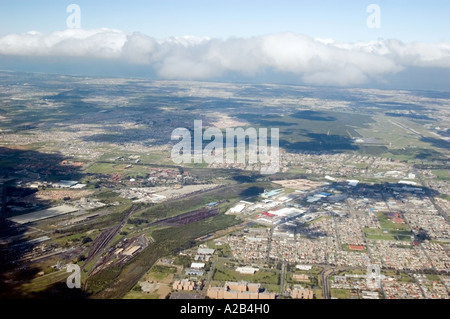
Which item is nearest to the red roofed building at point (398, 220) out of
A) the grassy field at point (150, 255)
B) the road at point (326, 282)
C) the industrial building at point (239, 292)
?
the road at point (326, 282)

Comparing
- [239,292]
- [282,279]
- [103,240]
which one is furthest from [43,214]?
[282,279]

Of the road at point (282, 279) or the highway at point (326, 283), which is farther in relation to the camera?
the road at point (282, 279)

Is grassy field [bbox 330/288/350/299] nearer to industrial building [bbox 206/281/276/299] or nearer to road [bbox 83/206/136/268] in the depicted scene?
industrial building [bbox 206/281/276/299]

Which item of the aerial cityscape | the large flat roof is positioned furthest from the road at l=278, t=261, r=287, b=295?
the large flat roof

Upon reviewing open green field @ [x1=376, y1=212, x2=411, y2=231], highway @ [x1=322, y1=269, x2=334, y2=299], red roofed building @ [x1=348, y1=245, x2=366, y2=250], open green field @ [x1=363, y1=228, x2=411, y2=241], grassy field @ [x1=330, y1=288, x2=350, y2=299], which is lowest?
grassy field @ [x1=330, y1=288, x2=350, y2=299]

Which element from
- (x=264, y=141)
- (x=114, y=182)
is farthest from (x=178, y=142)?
(x=114, y=182)

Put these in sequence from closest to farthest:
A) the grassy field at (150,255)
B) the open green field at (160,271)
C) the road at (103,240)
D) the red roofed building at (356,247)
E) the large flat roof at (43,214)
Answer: the grassy field at (150,255) → the open green field at (160,271) → the road at (103,240) → the red roofed building at (356,247) → the large flat roof at (43,214)

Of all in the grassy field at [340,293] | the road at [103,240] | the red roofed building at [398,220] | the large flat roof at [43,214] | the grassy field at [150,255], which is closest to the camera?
the grassy field at [340,293]

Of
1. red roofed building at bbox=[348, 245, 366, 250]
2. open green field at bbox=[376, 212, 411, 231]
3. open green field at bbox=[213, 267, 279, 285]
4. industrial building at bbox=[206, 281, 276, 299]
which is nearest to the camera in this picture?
industrial building at bbox=[206, 281, 276, 299]

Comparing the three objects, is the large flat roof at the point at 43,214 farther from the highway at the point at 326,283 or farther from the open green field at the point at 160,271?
the highway at the point at 326,283

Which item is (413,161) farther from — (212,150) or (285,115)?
(285,115)

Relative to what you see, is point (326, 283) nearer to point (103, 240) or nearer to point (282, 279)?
point (282, 279)
